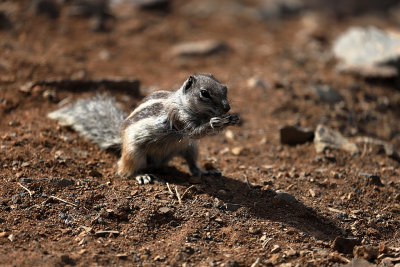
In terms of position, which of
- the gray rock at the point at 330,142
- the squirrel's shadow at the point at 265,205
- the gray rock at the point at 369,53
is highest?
the gray rock at the point at 369,53

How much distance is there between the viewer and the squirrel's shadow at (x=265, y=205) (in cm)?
519

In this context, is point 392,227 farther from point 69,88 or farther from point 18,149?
point 69,88

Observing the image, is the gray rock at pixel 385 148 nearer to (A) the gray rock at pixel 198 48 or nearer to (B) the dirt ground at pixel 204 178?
(B) the dirt ground at pixel 204 178

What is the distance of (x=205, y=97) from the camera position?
551 cm

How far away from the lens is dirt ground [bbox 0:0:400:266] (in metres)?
4.61

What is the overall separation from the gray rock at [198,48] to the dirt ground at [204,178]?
17 centimetres

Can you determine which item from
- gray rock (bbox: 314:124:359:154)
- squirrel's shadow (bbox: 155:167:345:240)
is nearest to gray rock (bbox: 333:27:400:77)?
gray rock (bbox: 314:124:359:154)

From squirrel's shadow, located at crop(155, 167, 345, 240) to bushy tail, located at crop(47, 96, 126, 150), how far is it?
3.01ft

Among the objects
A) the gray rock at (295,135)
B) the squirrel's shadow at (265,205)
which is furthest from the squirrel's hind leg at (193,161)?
the gray rock at (295,135)

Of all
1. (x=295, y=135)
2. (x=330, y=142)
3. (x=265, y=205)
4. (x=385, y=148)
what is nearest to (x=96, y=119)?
(x=265, y=205)

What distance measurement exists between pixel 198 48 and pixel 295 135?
4.87 meters

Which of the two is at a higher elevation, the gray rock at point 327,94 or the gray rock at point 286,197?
the gray rock at point 327,94

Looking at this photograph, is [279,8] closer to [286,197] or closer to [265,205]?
[286,197]

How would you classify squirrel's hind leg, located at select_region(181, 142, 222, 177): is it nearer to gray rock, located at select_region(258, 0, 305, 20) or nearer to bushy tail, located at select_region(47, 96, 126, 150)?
bushy tail, located at select_region(47, 96, 126, 150)
